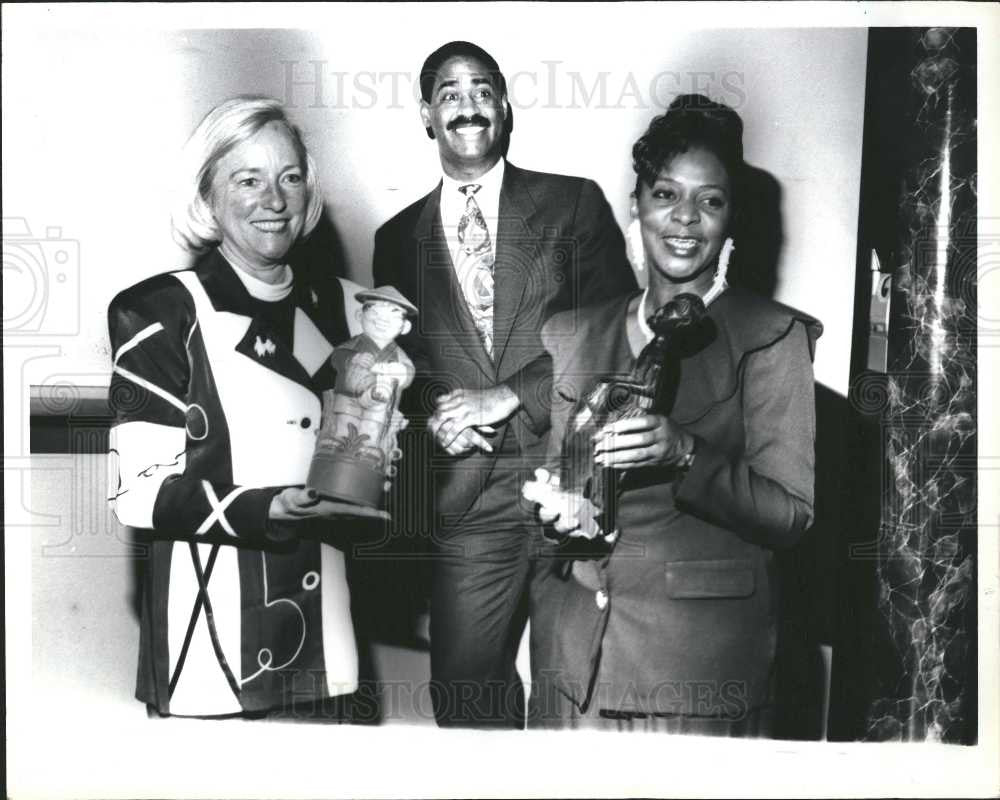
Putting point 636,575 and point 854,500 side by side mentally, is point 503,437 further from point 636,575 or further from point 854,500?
point 854,500

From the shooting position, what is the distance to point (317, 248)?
3043 millimetres

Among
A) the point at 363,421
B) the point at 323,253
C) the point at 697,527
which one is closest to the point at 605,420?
the point at 697,527

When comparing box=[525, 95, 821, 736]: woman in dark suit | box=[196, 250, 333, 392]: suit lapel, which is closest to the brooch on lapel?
box=[196, 250, 333, 392]: suit lapel

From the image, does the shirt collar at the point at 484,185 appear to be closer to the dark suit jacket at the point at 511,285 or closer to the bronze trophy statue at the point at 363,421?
the dark suit jacket at the point at 511,285

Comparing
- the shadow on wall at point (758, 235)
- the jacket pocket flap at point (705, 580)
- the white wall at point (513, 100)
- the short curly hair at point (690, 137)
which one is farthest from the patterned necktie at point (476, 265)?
the jacket pocket flap at point (705, 580)

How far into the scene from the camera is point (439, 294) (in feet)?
9.93

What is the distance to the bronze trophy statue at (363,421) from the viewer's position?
2.95 metres

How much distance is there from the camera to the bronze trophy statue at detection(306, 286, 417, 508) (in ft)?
9.68

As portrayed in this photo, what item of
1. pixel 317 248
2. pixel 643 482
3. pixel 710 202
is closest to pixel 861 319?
pixel 710 202

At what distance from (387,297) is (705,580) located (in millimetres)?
1138

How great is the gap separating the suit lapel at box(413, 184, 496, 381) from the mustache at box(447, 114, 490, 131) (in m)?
0.17

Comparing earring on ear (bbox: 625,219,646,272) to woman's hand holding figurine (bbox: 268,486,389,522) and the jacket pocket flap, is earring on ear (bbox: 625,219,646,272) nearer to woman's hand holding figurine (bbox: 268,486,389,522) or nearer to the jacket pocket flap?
the jacket pocket flap

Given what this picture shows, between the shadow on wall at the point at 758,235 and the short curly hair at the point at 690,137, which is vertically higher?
the short curly hair at the point at 690,137

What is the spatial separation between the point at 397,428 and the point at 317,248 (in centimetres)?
54
